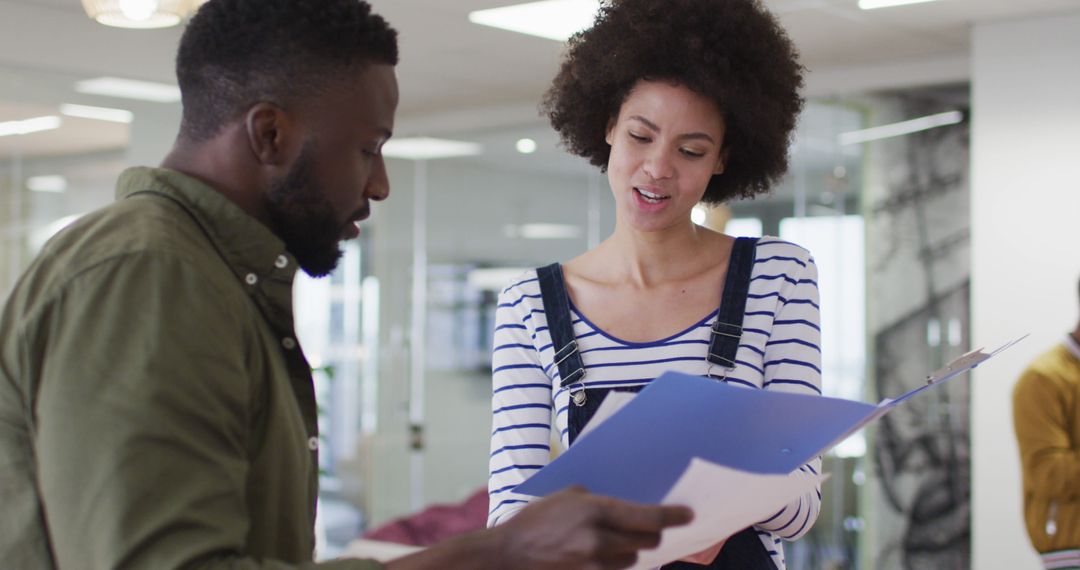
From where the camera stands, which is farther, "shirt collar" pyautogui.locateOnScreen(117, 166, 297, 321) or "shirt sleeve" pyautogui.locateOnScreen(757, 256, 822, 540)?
"shirt sleeve" pyautogui.locateOnScreen(757, 256, 822, 540)

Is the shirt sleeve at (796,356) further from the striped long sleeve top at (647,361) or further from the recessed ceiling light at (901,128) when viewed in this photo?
the recessed ceiling light at (901,128)

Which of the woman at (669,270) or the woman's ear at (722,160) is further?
the woman's ear at (722,160)

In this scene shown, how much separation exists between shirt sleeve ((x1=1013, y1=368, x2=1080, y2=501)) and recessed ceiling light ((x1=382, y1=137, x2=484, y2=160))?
4577 mm

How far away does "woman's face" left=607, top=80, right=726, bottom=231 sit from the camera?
1734mm

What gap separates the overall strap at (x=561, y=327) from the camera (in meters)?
1.63

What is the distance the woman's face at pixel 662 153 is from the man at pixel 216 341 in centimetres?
60

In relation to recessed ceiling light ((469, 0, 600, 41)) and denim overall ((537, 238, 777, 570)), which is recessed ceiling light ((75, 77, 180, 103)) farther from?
denim overall ((537, 238, 777, 570))

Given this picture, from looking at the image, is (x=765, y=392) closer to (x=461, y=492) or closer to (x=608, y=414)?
(x=608, y=414)

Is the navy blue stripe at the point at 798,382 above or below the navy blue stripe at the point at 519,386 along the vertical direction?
above

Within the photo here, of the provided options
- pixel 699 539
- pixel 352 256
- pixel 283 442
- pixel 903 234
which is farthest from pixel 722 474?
pixel 352 256

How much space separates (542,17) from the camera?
17.3ft

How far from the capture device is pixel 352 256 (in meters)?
8.35

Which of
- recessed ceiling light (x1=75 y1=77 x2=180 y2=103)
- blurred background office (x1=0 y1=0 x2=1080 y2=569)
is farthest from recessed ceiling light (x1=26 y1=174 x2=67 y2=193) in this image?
recessed ceiling light (x1=75 y1=77 x2=180 y2=103)

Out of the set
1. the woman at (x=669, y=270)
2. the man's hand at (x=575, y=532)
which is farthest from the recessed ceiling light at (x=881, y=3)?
the man's hand at (x=575, y=532)
